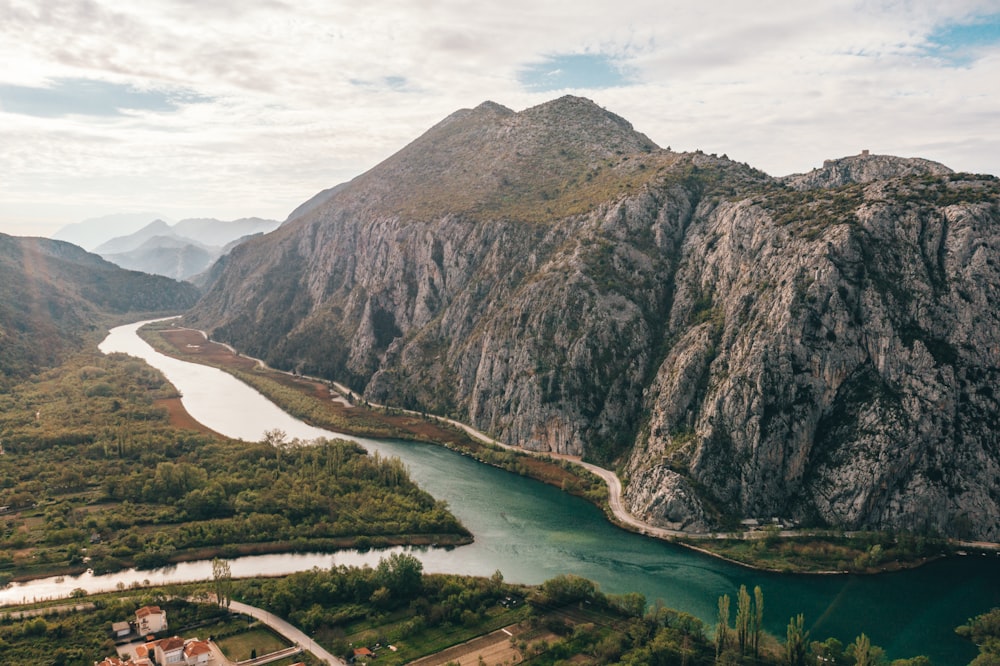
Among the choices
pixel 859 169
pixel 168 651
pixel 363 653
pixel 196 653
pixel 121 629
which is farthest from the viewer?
pixel 859 169

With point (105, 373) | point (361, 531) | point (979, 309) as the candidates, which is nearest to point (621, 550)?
point (361, 531)

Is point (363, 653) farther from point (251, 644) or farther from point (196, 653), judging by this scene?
point (196, 653)

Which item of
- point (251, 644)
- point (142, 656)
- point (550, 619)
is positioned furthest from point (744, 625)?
point (142, 656)

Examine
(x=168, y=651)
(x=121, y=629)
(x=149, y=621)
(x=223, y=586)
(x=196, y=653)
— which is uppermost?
(x=223, y=586)

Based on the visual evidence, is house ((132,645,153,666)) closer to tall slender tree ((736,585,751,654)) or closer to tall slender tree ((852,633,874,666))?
tall slender tree ((736,585,751,654))

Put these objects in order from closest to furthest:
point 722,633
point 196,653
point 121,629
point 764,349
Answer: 1. point 196,653
2. point 722,633
3. point 121,629
4. point 764,349

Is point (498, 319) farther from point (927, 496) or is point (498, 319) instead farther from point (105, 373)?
point (105, 373)
